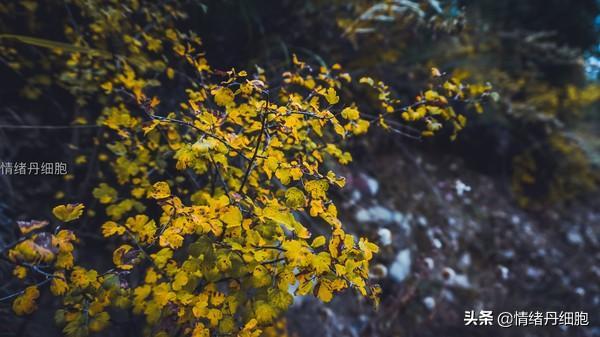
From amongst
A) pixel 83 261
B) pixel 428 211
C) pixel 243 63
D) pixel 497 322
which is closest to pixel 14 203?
pixel 83 261

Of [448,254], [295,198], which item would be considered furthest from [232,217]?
[448,254]

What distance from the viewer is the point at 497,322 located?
258cm

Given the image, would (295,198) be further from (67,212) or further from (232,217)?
(67,212)

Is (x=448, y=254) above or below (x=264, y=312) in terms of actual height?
below

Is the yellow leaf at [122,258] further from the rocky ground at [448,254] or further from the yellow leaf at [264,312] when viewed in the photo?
the rocky ground at [448,254]

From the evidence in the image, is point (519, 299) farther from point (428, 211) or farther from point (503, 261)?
point (428, 211)

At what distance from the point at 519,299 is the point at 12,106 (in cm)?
370

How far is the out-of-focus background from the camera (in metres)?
2.03

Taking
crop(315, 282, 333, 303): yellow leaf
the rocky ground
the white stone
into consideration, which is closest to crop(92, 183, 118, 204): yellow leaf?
crop(315, 282, 333, 303): yellow leaf

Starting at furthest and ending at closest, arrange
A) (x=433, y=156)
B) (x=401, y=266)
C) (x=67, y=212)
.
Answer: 1. (x=433, y=156)
2. (x=401, y=266)
3. (x=67, y=212)

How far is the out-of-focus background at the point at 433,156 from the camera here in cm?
203

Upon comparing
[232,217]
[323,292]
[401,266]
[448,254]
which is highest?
[232,217]

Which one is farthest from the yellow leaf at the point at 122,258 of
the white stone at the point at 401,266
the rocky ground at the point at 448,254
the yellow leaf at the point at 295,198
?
the white stone at the point at 401,266

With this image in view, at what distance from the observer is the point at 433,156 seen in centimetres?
372
